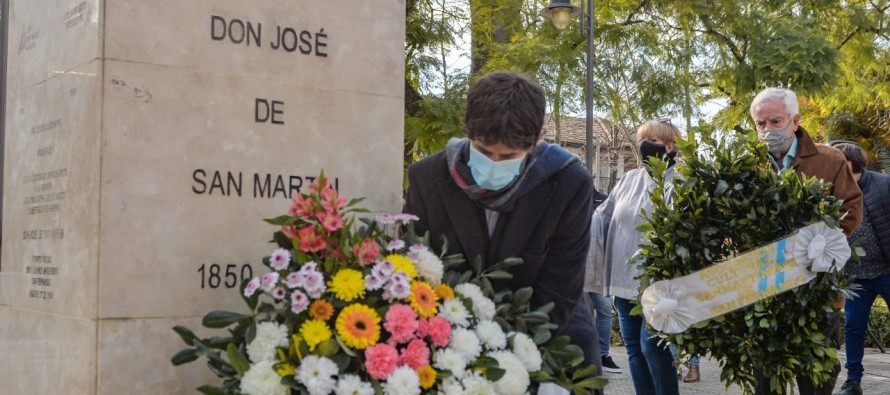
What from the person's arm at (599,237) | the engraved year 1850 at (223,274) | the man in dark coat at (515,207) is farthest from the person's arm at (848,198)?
the engraved year 1850 at (223,274)

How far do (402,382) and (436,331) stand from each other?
209mm

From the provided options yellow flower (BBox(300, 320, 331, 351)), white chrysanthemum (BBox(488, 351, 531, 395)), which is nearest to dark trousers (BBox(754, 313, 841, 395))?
white chrysanthemum (BBox(488, 351, 531, 395))

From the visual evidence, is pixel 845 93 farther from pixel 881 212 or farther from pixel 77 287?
pixel 77 287

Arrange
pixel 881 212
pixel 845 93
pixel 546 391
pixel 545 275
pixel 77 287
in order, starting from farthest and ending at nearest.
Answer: pixel 845 93, pixel 881 212, pixel 77 287, pixel 545 275, pixel 546 391

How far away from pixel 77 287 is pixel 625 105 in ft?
45.0

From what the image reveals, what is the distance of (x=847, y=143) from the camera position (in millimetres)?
7352

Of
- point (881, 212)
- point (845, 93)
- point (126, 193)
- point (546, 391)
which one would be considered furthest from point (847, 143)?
point (845, 93)

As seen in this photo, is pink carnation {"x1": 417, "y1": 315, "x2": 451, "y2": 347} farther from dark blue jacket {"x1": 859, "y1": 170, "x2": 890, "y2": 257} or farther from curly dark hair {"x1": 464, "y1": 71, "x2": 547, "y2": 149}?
dark blue jacket {"x1": 859, "y1": 170, "x2": 890, "y2": 257}

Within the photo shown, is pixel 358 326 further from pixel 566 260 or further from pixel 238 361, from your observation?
pixel 566 260

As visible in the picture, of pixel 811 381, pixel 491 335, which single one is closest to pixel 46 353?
pixel 491 335

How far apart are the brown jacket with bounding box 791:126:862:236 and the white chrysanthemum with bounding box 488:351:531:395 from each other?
2.88 meters

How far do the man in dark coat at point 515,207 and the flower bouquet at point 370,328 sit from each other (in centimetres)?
16

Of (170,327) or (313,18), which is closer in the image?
(170,327)

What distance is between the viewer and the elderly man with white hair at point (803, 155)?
509 cm
